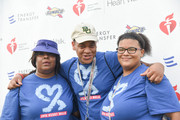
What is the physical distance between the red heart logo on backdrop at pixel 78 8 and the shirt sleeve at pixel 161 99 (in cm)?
188

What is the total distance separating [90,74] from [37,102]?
62 centimetres

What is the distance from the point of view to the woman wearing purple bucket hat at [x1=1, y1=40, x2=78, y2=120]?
152 cm

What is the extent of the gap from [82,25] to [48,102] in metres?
0.92

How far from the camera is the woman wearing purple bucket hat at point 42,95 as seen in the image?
1521 millimetres

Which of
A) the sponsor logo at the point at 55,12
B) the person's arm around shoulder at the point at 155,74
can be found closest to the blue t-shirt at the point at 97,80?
the person's arm around shoulder at the point at 155,74

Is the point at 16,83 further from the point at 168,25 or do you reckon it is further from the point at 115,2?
the point at 168,25

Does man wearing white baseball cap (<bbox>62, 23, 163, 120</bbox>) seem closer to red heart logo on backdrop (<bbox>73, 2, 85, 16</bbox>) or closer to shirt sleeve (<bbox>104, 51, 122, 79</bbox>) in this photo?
shirt sleeve (<bbox>104, 51, 122, 79</bbox>)

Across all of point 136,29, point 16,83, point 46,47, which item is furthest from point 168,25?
point 16,83

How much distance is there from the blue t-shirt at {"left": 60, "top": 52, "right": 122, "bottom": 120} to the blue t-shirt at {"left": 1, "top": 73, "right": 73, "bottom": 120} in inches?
6.0

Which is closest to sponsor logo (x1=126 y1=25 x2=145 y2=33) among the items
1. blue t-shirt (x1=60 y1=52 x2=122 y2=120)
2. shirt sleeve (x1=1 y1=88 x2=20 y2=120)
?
blue t-shirt (x1=60 y1=52 x2=122 y2=120)

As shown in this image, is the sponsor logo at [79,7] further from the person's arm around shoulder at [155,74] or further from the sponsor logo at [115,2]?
the person's arm around shoulder at [155,74]

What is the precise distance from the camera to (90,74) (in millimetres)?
1665

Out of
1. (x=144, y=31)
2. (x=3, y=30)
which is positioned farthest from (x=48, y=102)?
(x=3, y=30)

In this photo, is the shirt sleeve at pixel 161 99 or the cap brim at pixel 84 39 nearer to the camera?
the shirt sleeve at pixel 161 99
